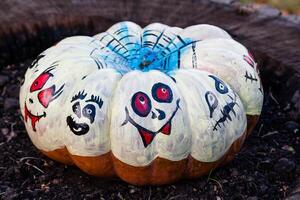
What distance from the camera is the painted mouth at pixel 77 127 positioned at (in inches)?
71.5

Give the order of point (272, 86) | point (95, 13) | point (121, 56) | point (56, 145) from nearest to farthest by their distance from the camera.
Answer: point (56, 145), point (121, 56), point (272, 86), point (95, 13)

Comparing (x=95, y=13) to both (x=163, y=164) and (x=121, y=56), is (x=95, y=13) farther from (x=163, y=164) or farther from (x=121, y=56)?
(x=163, y=164)

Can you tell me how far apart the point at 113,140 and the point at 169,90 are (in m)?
0.21

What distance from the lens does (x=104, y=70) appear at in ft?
6.22

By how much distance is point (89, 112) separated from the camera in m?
1.81

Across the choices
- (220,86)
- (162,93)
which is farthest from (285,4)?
(162,93)

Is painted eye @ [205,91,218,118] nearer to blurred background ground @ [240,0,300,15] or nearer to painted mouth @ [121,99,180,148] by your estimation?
painted mouth @ [121,99,180,148]

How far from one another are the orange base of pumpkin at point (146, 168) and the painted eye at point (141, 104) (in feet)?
0.47

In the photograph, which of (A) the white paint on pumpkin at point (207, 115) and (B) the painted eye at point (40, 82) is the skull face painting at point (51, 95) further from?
(A) the white paint on pumpkin at point (207, 115)

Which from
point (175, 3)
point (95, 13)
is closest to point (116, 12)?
point (95, 13)

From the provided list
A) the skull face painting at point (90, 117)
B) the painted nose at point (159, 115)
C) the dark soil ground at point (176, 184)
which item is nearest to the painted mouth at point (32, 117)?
the skull face painting at point (90, 117)

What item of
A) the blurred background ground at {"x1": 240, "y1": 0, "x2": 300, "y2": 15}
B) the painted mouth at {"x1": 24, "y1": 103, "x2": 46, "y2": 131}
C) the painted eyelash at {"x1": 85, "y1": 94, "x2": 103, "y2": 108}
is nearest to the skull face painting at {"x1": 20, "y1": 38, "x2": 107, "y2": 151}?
the painted mouth at {"x1": 24, "y1": 103, "x2": 46, "y2": 131}

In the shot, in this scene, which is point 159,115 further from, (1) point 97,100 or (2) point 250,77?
(2) point 250,77

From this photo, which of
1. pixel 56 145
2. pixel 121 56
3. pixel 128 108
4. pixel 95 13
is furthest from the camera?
pixel 95 13
